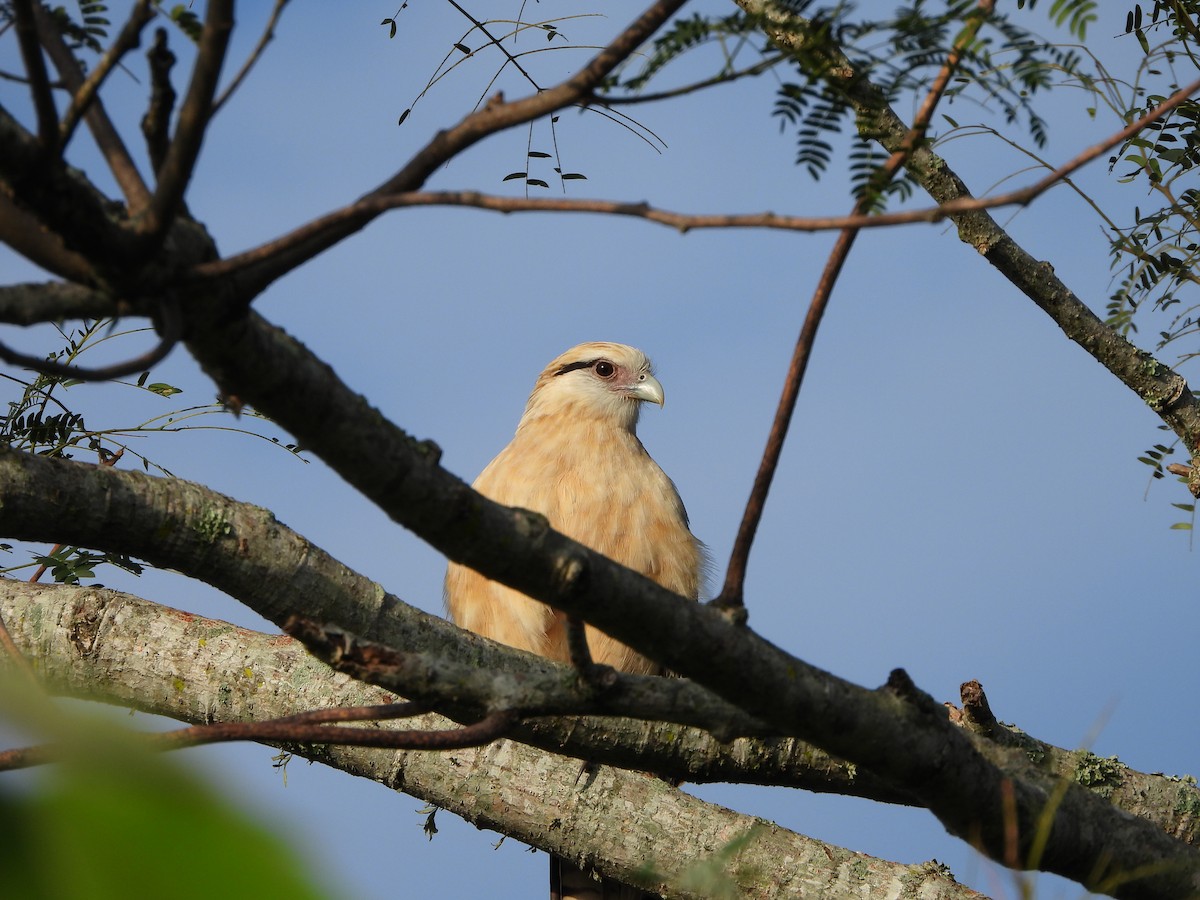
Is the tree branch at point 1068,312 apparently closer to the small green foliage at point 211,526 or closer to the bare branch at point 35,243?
the small green foliage at point 211,526

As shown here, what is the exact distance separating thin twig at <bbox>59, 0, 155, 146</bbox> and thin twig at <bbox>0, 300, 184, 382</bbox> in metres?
0.24

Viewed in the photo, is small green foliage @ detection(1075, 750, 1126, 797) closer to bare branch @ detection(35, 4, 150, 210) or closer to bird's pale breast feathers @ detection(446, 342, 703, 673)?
bird's pale breast feathers @ detection(446, 342, 703, 673)

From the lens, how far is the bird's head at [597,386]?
6.00 m

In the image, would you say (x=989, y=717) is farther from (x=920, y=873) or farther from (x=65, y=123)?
(x=65, y=123)

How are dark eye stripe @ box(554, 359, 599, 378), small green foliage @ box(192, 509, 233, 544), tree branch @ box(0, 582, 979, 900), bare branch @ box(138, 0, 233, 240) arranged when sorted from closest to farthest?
bare branch @ box(138, 0, 233, 240), small green foliage @ box(192, 509, 233, 544), tree branch @ box(0, 582, 979, 900), dark eye stripe @ box(554, 359, 599, 378)

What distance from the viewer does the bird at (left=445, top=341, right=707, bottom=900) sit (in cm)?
475

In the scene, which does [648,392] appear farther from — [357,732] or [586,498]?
[357,732]

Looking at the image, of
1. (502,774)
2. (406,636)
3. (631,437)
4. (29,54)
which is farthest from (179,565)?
(631,437)

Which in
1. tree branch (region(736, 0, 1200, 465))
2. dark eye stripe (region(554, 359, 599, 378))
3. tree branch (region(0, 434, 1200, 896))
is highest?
dark eye stripe (region(554, 359, 599, 378))

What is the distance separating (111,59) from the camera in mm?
1389

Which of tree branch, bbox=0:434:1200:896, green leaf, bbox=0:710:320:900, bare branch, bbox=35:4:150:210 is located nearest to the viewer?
green leaf, bbox=0:710:320:900

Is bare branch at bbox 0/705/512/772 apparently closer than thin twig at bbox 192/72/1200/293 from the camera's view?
No

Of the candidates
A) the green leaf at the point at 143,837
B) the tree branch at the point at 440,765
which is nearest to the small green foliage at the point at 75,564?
the tree branch at the point at 440,765

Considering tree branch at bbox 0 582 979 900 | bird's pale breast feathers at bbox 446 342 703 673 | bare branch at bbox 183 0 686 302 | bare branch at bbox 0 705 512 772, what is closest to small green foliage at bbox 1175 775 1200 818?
tree branch at bbox 0 582 979 900
